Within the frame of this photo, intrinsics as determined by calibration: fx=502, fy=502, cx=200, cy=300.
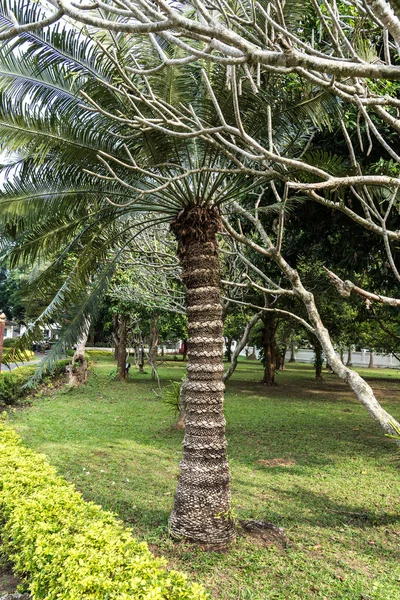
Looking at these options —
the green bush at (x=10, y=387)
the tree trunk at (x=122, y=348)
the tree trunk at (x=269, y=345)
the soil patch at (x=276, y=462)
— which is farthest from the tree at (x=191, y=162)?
the tree trunk at (x=122, y=348)

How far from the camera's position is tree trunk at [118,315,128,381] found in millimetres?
21391

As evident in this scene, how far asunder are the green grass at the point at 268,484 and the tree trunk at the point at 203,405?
0.25 m

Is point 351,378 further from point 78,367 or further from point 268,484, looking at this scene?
point 78,367

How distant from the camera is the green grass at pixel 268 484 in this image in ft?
15.0

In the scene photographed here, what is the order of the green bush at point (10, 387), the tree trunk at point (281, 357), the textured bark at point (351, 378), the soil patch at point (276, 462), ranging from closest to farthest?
the textured bark at point (351, 378) < the soil patch at point (276, 462) < the green bush at point (10, 387) < the tree trunk at point (281, 357)

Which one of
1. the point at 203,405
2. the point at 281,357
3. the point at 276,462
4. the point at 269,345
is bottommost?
the point at 276,462

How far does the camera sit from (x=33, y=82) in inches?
213

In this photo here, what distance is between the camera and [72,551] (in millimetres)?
3498

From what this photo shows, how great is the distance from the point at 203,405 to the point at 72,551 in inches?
82.1

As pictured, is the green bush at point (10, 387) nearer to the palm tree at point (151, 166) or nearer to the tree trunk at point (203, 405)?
the palm tree at point (151, 166)

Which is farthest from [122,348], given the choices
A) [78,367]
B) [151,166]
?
[151,166]

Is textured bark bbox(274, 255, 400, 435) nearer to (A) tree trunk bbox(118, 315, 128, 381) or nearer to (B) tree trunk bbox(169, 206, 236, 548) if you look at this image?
(B) tree trunk bbox(169, 206, 236, 548)

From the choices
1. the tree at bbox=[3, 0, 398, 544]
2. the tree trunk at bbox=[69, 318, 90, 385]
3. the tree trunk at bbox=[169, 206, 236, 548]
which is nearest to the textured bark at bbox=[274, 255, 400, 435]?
the tree at bbox=[3, 0, 398, 544]

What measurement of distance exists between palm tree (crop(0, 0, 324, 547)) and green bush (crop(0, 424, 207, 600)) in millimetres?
1248
